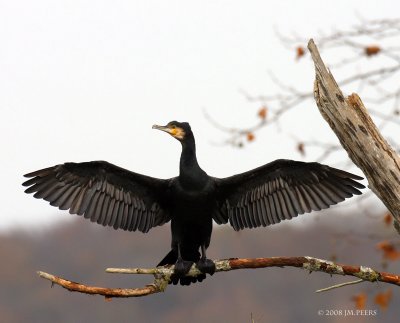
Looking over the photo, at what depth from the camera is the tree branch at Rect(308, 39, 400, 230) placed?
17.7ft

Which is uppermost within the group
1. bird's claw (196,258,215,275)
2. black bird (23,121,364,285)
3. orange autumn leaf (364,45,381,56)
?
orange autumn leaf (364,45,381,56)

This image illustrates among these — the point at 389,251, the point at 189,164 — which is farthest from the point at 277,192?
the point at 389,251

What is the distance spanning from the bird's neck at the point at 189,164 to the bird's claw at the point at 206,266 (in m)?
0.66

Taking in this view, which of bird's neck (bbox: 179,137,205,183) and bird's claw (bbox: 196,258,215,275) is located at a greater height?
bird's neck (bbox: 179,137,205,183)

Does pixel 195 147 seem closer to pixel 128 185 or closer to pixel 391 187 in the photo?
pixel 128 185

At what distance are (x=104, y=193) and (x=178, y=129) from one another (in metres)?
0.85

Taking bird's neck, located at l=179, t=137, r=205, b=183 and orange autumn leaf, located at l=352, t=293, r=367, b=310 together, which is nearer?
bird's neck, located at l=179, t=137, r=205, b=183

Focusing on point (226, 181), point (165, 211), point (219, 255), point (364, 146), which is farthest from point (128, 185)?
point (219, 255)

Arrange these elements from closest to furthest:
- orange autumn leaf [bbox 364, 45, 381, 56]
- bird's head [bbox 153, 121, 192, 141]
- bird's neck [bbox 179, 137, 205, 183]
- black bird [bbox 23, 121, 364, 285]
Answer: bird's neck [bbox 179, 137, 205, 183] → black bird [bbox 23, 121, 364, 285] → bird's head [bbox 153, 121, 192, 141] → orange autumn leaf [bbox 364, 45, 381, 56]

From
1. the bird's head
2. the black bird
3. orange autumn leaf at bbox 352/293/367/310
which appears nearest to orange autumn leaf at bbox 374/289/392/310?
orange autumn leaf at bbox 352/293/367/310

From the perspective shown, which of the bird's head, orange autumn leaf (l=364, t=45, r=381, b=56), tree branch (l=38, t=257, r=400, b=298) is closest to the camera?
tree branch (l=38, t=257, r=400, b=298)

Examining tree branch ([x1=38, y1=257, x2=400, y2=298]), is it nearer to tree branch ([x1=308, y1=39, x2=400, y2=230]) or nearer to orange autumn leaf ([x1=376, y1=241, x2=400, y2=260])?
tree branch ([x1=308, y1=39, x2=400, y2=230])

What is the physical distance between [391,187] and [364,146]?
1.10 feet

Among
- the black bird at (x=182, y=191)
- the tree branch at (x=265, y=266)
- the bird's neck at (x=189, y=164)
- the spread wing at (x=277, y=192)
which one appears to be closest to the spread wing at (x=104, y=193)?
the black bird at (x=182, y=191)
